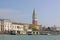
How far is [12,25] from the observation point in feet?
282

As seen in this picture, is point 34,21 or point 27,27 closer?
point 27,27

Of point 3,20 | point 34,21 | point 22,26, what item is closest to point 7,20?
point 3,20

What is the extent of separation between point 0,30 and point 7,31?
9.18 ft

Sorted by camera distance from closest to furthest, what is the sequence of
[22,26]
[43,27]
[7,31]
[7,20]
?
[7,31] → [7,20] → [22,26] → [43,27]

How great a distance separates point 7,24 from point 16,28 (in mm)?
5428

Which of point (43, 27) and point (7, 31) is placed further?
point (43, 27)

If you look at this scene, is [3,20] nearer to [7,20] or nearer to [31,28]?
[7,20]

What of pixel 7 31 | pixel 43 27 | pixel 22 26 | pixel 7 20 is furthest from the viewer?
pixel 43 27

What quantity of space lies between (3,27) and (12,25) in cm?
433

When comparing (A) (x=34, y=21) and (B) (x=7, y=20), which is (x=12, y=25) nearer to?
(B) (x=7, y=20)

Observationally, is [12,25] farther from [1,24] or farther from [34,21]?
[34,21]

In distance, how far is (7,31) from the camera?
79.4 metres

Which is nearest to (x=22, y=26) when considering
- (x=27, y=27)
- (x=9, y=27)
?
(x=27, y=27)

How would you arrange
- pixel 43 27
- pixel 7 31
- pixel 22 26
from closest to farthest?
pixel 7 31 < pixel 22 26 < pixel 43 27
